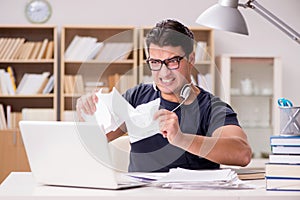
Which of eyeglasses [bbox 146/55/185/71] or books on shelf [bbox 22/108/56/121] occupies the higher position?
eyeglasses [bbox 146/55/185/71]

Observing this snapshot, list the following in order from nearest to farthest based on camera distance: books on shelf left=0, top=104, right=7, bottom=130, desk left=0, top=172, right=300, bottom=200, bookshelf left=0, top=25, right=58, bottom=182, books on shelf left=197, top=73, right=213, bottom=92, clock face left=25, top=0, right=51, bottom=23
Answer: desk left=0, top=172, right=300, bottom=200, books on shelf left=197, top=73, right=213, bottom=92, bookshelf left=0, top=25, right=58, bottom=182, books on shelf left=0, top=104, right=7, bottom=130, clock face left=25, top=0, right=51, bottom=23

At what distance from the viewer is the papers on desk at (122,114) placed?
191 cm

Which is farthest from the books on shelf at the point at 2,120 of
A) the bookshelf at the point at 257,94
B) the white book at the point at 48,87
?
the bookshelf at the point at 257,94

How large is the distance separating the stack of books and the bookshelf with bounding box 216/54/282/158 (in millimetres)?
3841

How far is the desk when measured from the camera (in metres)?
1.70

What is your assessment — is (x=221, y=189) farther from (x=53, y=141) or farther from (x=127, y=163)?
(x=53, y=141)

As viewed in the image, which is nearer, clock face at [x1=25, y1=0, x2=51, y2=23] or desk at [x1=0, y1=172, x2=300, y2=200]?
desk at [x1=0, y1=172, x2=300, y2=200]

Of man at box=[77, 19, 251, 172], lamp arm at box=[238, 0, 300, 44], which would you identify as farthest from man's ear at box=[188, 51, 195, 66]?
lamp arm at box=[238, 0, 300, 44]

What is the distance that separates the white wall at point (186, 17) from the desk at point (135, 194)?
13.2 ft

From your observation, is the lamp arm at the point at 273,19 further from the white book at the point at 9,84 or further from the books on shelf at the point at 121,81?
the white book at the point at 9,84

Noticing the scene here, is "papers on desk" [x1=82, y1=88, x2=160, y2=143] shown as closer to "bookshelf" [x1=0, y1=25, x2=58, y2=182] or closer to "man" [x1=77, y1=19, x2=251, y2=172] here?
"man" [x1=77, y1=19, x2=251, y2=172]

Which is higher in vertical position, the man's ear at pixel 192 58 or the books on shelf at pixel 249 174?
the man's ear at pixel 192 58

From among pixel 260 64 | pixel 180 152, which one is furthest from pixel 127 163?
pixel 260 64

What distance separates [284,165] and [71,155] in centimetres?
62
